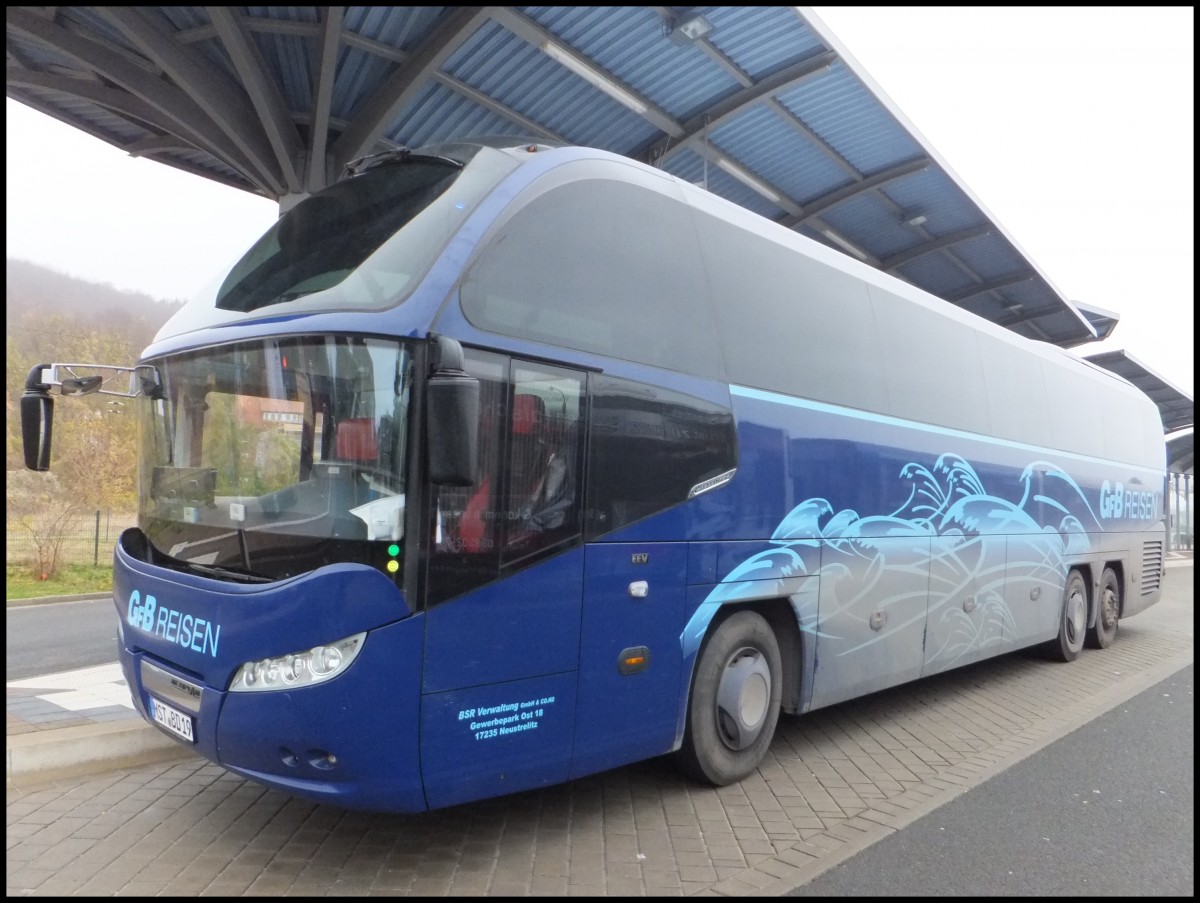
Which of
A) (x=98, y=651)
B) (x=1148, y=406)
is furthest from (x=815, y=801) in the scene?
(x=1148, y=406)

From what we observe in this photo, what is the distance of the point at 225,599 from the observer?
385cm

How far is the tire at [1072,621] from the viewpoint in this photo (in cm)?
1043

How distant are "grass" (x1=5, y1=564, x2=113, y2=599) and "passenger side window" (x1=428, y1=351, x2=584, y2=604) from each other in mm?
14598

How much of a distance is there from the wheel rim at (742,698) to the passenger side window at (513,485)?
1.70 meters

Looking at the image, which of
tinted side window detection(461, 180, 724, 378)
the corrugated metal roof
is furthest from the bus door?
the corrugated metal roof

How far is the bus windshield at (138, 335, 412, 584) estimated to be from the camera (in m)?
3.78

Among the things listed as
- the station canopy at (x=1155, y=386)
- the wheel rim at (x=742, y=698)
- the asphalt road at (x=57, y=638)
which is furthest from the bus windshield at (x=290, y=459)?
the station canopy at (x=1155, y=386)

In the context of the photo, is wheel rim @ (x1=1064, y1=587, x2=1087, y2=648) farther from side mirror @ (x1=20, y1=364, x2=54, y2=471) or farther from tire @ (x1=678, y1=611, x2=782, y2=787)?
side mirror @ (x1=20, y1=364, x2=54, y2=471)

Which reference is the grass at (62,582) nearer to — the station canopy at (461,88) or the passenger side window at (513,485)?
the station canopy at (461,88)

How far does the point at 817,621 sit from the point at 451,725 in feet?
10.2

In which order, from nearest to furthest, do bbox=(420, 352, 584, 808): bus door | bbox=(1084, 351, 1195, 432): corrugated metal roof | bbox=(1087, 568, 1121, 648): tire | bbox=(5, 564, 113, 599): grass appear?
bbox=(420, 352, 584, 808): bus door < bbox=(1087, 568, 1121, 648): tire < bbox=(5, 564, 113, 599): grass < bbox=(1084, 351, 1195, 432): corrugated metal roof

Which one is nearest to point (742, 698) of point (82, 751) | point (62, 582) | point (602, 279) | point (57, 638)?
point (602, 279)

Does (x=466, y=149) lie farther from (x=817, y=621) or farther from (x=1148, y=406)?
(x=1148, y=406)

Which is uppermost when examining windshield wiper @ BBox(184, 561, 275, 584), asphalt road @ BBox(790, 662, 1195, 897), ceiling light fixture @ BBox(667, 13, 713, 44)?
ceiling light fixture @ BBox(667, 13, 713, 44)
